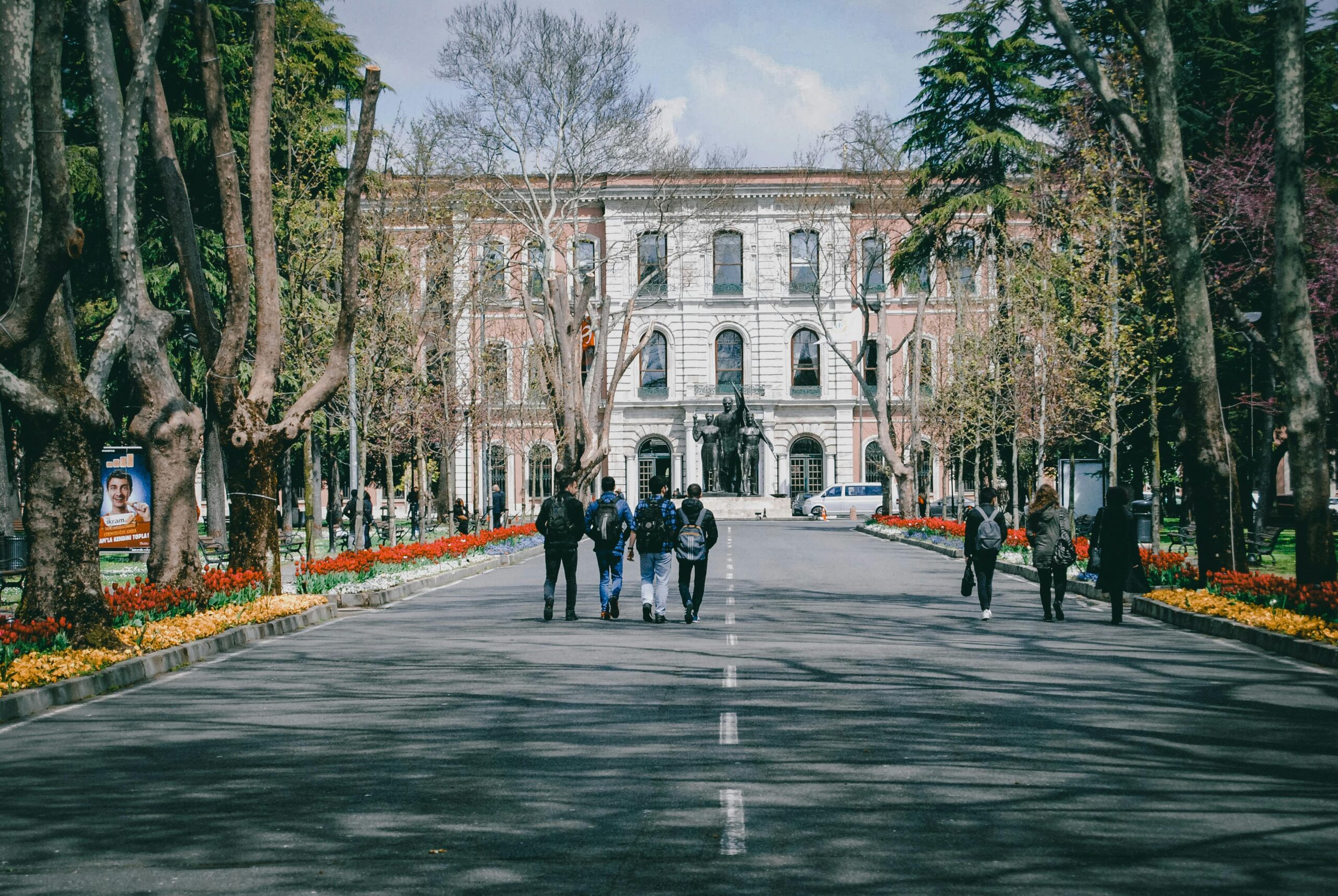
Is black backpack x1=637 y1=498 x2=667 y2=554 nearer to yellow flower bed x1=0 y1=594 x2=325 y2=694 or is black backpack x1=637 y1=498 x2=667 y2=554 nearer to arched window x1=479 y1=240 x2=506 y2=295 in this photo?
yellow flower bed x1=0 y1=594 x2=325 y2=694

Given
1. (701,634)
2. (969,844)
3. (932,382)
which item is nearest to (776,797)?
(969,844)

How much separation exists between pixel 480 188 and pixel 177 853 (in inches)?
1303

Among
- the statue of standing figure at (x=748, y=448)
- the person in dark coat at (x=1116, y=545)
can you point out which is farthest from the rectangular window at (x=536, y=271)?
the person in dark coat at (x=1116, y=545)

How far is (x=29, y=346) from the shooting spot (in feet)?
42.3

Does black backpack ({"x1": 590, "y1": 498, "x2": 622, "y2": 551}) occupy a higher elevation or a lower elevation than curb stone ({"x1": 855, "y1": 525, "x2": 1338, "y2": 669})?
higher

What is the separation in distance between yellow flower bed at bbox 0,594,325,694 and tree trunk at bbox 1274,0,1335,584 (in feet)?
38.5

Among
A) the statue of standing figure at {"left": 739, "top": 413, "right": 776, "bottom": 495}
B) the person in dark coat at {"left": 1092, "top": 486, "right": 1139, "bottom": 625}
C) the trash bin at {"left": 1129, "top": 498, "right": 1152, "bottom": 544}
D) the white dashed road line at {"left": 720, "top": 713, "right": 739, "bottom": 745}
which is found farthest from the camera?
the statue of standing figure at {"left": 739, "top": 413, "right": 776, "bottom": 495}

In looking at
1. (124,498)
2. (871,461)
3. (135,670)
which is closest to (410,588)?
(124,498)

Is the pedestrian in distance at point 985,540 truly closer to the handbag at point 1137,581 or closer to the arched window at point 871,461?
the handbag at point 1137,581

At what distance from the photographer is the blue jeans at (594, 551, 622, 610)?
1755 cm

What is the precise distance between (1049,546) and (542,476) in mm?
54036

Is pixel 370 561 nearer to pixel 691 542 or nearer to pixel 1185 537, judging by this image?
pixel 691 542

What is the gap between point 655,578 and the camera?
56.5ft

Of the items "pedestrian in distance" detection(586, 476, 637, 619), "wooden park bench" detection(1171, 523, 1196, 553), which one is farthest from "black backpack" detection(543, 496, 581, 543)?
"wooden park bench" detection(1171, 523, 1196, 553)
